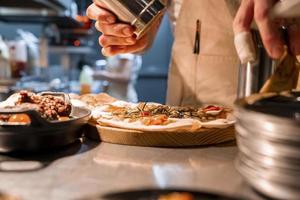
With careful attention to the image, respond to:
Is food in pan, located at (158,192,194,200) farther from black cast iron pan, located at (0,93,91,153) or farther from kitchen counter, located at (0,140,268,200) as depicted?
black cast iron pan, located at (0,93,91,153)

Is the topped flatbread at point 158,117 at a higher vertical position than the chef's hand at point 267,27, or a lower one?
lower

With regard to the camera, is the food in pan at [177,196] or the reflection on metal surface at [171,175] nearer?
the food in pan at [177,196]

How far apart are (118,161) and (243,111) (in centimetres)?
30

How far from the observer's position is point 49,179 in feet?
2.40

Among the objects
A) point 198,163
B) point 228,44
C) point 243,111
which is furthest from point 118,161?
point 228,44

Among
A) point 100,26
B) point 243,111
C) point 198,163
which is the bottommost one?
point 198,163

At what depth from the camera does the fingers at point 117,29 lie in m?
1.10

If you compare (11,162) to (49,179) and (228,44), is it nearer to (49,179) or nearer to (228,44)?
(49,179)

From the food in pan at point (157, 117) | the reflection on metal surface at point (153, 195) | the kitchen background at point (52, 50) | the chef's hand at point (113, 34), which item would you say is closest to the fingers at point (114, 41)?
the chef's hand at point (113, 34)

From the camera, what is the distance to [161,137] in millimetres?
980

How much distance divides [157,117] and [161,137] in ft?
0.36

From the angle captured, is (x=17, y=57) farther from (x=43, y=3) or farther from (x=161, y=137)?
(x=161, y=137)

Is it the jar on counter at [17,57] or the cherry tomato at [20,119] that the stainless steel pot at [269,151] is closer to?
the cherry tomato at [20,119]

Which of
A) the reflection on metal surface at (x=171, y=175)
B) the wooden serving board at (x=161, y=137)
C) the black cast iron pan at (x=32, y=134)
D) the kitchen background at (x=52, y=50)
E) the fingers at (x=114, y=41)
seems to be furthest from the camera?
the kitchen background at (x=52, y=50)
